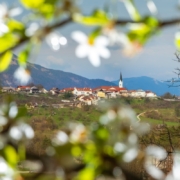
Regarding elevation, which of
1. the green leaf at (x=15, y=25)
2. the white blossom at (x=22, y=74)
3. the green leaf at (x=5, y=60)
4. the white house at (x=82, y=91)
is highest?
→ the white house at (x=82, y=91)

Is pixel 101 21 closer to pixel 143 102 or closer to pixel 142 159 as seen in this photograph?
pixel 142 159

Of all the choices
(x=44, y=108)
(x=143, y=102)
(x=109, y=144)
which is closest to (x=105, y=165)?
(x=109, y=144)

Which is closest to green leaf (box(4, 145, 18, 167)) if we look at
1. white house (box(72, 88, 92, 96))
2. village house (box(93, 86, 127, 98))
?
village house (box(93, 86, 127, 98))

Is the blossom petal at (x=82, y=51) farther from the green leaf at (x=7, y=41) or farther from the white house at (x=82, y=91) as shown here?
the white house at (x=82, y=91)

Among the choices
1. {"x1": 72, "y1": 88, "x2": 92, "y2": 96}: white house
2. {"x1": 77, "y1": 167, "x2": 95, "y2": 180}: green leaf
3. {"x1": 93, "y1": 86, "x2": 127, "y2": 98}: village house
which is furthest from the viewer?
{"x1": 72, "y1": 88, "x2": 92, "y2": 96}: white house

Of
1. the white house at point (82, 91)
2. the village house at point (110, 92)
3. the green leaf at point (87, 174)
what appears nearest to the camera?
the green leaf at point (87, 174)

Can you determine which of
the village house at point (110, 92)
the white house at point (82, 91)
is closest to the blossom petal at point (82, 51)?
the village house at point (110, 92)

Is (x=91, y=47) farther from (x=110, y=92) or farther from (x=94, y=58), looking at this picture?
(x=110, y=92)

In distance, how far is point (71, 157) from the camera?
0.15 metres

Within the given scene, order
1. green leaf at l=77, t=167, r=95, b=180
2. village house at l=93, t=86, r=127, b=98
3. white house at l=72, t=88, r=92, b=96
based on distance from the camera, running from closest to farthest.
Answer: green leaf at l=77, t=167, r=95, b=180 < village house at l=93, t=86, r=127, b=98 < white house at l=72, t=88, r=92, b=96

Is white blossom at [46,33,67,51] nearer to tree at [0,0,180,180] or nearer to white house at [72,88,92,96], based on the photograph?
tree at [0,0,180,180]

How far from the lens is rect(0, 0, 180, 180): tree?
0.15m

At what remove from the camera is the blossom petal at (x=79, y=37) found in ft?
0.59

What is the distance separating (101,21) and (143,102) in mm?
19688
